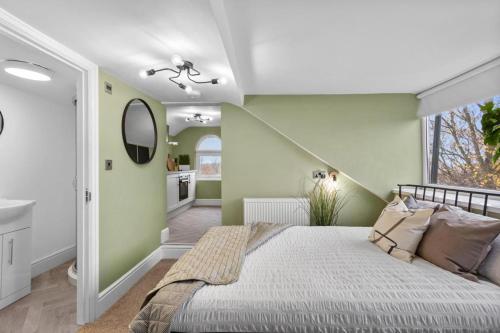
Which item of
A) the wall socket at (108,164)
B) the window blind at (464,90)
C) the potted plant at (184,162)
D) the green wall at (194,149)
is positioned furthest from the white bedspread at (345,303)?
the green wall at (194,149)

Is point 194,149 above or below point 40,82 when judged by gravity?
below

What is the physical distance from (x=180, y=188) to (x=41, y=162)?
114 inches

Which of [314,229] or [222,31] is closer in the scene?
[222,31]

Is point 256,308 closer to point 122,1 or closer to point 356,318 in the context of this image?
point 356,318

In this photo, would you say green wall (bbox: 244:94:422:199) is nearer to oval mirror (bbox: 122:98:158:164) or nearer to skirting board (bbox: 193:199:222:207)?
oval mirror (bbox: 122:98:158:164)

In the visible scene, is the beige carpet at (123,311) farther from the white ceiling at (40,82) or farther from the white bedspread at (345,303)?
the white ceiling at (40,82)

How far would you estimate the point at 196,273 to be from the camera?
1.36m

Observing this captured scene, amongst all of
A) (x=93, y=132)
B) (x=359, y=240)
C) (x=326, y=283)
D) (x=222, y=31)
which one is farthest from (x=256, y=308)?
(x=93, y=132)

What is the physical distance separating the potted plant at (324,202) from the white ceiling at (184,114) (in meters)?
2.21

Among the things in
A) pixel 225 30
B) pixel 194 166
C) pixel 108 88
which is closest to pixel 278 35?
pixel 225 30

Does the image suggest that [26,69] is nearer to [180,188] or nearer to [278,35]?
[278,35]

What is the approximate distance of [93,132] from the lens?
6.23 feet

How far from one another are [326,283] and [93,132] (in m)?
2.14

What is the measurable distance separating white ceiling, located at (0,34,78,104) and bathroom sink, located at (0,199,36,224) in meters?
1.25
